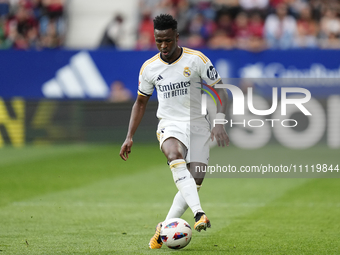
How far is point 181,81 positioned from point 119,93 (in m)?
10.1

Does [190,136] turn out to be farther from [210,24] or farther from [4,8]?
[4,8]

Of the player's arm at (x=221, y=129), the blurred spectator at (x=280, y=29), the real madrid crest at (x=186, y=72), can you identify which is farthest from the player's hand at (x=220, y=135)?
the blurred spectator at (x=280, y=29)

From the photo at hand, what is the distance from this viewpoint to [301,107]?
14.8m

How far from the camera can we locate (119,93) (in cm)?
1515

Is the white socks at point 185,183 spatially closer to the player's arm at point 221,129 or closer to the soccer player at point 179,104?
the soccer player at point 179,104

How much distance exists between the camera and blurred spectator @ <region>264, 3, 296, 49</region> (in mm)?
15180

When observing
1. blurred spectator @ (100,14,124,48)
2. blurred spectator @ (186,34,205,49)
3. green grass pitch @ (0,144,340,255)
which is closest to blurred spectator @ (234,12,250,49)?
blurred spectator @ (186,34,205,49)

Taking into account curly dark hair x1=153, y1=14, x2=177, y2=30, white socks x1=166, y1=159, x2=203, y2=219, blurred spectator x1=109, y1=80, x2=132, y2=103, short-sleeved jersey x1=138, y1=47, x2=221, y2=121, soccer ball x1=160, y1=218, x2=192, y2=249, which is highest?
curly dark hair x1=153, y1=14, x2=177, y2=30

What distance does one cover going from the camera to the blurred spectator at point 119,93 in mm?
15031

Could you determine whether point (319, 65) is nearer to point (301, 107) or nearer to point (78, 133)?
point (301, 107)

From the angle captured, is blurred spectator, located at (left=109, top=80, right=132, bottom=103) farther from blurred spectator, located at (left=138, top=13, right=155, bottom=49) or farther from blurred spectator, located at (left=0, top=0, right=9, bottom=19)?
blurred spectator, located at (left=0, top=0, right=9, bottom=19)

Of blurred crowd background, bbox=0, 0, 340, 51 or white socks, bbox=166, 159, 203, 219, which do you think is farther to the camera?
blurred crowd background, bbox=0, 0, 340, 51

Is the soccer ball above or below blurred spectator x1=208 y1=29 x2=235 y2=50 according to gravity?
above

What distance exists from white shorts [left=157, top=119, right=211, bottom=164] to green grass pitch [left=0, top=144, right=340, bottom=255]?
84 cm
